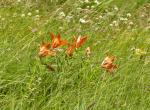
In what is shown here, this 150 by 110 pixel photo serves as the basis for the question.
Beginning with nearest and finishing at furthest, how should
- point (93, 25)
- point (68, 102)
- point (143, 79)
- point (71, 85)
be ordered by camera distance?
point (68, 102), point (71, 85), point (143, 79), point (93, 25)

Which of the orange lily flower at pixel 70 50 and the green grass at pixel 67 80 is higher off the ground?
the orange lily flower at pixel 70 50

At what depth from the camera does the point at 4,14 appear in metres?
3.69

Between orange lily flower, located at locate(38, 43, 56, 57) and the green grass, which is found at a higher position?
orange lily flower, located at locate(38, 43, 56, 57)

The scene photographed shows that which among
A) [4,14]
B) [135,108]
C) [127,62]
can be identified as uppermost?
[4,14]

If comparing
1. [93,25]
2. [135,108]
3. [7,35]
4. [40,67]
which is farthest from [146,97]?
[93,25]

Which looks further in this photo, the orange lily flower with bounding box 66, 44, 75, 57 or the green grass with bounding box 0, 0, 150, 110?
the orange lily flower with bounding box 66, 44, 75, 57

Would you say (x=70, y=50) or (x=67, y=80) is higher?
(x=70, y=50)

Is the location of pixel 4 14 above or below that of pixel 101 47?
above

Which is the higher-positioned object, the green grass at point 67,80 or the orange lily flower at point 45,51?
the orange lily flower at point 45,51

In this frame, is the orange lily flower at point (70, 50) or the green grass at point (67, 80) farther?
the orange lily flower at point (70, 50)

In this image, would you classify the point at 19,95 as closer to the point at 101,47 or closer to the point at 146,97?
the point at 146,97

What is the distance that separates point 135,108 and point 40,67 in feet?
1.60

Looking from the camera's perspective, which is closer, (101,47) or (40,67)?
(40,67)

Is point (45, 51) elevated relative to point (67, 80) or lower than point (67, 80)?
elevated
